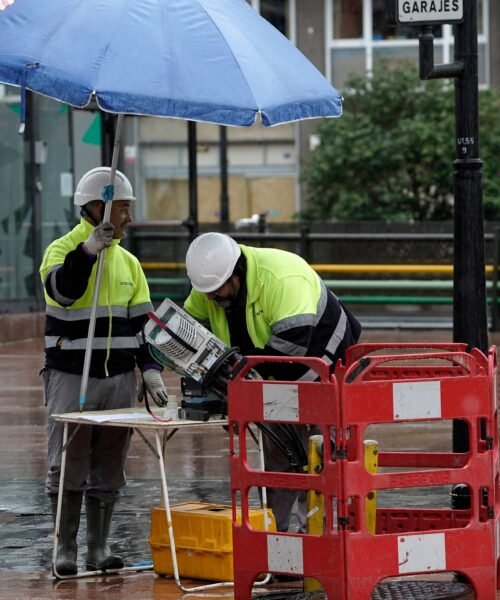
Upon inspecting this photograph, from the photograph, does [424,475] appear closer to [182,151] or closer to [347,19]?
[182,151]

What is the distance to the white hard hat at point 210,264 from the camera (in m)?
6.92

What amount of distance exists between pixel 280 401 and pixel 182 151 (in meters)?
20.9

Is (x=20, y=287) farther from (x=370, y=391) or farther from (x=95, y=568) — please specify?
(x=370, y=391)

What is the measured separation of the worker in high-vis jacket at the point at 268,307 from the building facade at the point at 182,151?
2581mm

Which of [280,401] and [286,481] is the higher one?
[280,401]

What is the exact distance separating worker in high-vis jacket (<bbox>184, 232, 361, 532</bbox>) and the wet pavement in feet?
2.99

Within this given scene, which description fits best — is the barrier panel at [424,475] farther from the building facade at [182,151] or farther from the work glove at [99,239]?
the building facade at [182,151]

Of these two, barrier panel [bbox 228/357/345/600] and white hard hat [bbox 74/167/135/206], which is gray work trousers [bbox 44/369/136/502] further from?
barrier panel [bbox 228/357/345/600]

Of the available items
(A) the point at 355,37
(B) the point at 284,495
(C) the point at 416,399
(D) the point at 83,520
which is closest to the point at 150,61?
(C) the point at 416,399

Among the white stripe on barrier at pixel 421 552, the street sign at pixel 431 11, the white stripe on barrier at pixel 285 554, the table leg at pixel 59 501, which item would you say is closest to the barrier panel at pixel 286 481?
the white stripe on barrier at pixel 285 554

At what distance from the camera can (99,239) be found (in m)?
7.16

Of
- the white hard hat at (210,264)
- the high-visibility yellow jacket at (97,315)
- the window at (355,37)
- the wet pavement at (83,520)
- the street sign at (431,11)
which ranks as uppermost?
the window at (355,37)

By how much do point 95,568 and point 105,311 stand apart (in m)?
1.23

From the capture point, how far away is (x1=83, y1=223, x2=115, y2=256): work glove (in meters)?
7.16
